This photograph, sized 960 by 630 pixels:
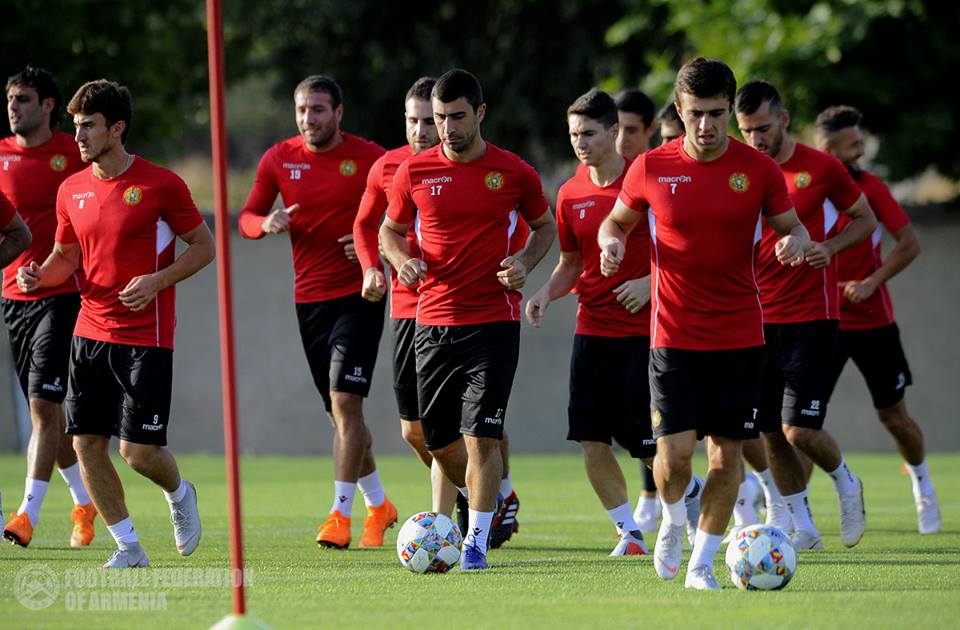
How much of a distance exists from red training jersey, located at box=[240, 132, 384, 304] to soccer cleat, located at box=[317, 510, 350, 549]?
5.09 ft

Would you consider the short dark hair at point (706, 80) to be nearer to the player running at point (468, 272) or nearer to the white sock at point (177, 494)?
the player running at point (468, 272)

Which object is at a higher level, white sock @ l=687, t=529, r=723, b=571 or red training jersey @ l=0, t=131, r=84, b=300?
red training jersey @ l=0, t=131, r=84, b=300

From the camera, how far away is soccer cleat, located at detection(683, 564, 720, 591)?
849cm

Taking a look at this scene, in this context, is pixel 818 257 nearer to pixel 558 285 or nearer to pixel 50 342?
pixel 558 285

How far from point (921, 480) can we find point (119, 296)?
6031mm

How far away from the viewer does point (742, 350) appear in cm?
863

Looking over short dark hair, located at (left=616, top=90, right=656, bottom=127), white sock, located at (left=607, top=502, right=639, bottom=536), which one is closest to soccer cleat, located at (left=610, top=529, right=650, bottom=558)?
white sock, located at (left=607, top=502, right=639, bottom=536)

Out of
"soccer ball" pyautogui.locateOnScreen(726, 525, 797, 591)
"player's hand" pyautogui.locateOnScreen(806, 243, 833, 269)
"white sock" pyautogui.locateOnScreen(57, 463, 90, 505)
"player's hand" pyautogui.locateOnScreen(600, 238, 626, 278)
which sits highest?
"player's hand" pyautogui.locateOnScreen(600, 238, 626, 278)

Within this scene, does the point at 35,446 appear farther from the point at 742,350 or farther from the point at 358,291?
the point at 742,350

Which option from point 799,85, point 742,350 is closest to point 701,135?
point 742,350

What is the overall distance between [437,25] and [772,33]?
30.9 feet

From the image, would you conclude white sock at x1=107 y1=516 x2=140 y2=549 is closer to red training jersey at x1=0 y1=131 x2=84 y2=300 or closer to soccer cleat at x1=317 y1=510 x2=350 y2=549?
soccer cleat at x1=317 y1=510 x2=350 y2=549

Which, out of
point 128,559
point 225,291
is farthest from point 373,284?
point 225,291

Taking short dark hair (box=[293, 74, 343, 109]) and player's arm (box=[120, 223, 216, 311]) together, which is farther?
short dark hair (box=[293, 74, 343, 109])
